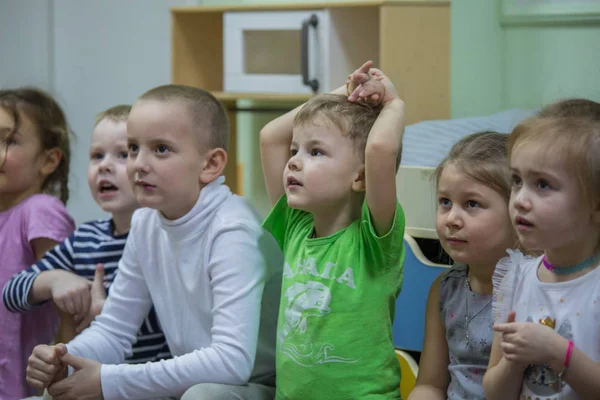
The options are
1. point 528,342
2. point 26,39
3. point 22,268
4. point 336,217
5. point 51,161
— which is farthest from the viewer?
point 26,39

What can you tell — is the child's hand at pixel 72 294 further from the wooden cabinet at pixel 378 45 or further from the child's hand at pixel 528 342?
the wooden cabinet at pixel 378 45

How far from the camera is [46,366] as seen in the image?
1529mm

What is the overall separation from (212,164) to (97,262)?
Result: 1.20 ft

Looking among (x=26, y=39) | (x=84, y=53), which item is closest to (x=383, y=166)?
(x=84, y=53)

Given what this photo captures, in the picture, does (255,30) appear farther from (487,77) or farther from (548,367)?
(548,367)

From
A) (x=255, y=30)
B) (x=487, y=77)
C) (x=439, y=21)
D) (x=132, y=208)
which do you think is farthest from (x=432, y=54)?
(x=132, y=208)

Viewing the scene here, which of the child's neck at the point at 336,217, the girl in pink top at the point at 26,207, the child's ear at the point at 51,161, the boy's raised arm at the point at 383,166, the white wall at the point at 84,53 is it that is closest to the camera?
the boy's raised arm at the point at 383,166

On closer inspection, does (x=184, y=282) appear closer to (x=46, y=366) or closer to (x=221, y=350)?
(x=221, y=350)

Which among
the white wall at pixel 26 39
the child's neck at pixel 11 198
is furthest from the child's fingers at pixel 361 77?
the white wall at pixel 26 39

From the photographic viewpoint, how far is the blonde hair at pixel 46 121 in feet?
6.55

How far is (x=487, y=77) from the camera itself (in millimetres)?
2859

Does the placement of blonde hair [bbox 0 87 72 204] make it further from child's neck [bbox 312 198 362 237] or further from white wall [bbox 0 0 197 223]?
white wall [bbox 0 0 197 223]

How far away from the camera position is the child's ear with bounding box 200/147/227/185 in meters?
1.62

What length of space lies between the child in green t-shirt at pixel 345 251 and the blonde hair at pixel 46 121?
2.64ft
